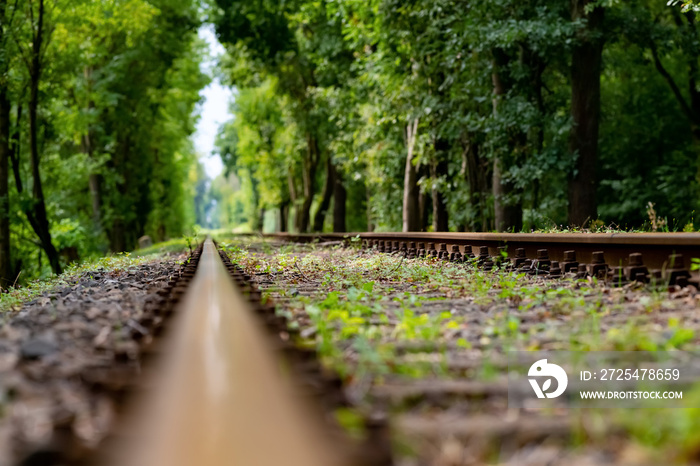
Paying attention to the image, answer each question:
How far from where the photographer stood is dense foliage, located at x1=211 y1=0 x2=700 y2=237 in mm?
13578

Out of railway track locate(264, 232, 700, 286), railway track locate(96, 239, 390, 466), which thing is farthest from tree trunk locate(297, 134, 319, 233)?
railway track locate(96, 239, 390, 466)

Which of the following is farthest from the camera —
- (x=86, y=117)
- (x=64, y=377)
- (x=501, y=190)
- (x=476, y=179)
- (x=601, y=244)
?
(x=86, y=117)

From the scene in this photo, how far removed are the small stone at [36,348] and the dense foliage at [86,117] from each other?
13330 millimetres

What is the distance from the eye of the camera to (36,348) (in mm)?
2855

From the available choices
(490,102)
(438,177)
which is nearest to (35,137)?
(438,177)

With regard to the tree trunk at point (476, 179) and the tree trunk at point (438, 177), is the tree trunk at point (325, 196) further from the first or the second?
the tree trunk at point (476, 179)

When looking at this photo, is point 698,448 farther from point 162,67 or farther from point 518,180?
point 162,67

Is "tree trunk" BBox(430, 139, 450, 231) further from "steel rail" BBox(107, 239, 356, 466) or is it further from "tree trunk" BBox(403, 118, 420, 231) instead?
"steel rail" BBox(107, 239, 356, 466)

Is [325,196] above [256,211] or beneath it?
above

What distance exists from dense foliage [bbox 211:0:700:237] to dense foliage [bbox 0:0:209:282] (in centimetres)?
349

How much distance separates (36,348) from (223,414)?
1.38 meters

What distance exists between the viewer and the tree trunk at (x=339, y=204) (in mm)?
28703

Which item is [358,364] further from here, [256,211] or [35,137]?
[256,211]

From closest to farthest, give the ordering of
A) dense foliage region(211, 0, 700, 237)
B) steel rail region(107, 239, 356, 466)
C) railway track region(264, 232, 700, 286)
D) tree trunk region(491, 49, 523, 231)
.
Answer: steel rail region(107, 239, 356, 466) → railway track region(264, 232, 700, 286) → dense foliage region(211, 0, 700, 237) → tree trunk region(491, 49, 523, 231)
